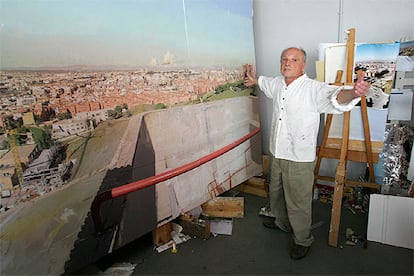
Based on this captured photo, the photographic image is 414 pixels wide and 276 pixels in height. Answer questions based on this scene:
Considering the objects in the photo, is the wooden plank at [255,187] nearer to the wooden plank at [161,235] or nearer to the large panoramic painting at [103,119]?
the large panoramic painting at [103,119]

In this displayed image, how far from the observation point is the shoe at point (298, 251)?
193 cm

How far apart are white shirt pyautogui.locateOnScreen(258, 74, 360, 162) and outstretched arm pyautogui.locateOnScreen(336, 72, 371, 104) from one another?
0.05 m

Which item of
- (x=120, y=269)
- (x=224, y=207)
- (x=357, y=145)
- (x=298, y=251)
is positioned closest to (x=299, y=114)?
(x=357, y=145)

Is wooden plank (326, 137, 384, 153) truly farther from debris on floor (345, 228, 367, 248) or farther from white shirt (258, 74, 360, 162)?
debris on floor (345, 228, 367, 248)

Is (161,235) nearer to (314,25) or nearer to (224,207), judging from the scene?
(224,207)

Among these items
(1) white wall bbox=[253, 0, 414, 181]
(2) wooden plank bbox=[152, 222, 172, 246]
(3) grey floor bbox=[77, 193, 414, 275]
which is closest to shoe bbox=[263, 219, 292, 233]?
(3) grey floor bbox=[77, 193, 414, 275]

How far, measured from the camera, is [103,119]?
5.18 ft

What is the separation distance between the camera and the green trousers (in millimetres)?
1918

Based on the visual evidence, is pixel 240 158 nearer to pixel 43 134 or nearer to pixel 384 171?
pixel 384 171

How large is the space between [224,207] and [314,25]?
1.92m

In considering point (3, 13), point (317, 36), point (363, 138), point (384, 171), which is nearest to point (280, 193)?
point (363, 138)

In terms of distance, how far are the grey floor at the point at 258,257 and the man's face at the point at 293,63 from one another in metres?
1.26

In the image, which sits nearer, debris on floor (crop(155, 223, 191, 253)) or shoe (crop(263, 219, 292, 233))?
debris on floor (crop(155, 223, 191, 253))

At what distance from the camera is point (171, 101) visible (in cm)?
190
